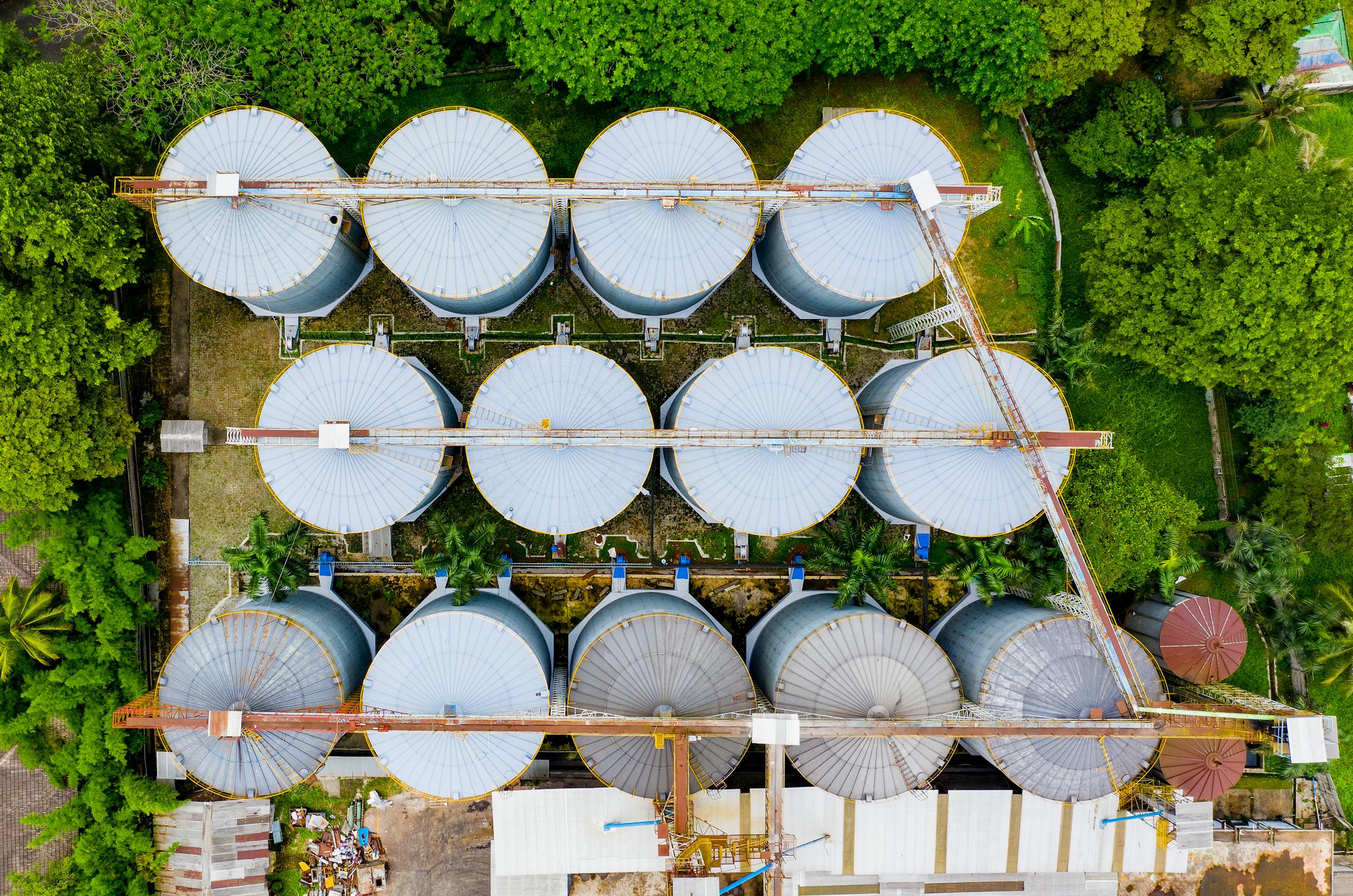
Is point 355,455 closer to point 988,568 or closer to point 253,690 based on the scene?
point 253,690

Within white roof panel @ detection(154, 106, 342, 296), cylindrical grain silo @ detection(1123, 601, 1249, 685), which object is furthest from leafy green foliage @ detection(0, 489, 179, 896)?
cylindrical grain silo @ detection(1123, 601, 1249, 685)

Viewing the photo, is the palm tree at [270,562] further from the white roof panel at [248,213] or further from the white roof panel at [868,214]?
the white roof panel at [868,214]

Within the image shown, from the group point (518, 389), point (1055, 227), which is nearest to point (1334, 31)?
point (1055, 227)

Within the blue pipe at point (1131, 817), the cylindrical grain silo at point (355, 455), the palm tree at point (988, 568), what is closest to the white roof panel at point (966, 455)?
the palm tree at point (988, 568)

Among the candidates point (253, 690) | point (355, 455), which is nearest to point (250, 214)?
point (355, 455)

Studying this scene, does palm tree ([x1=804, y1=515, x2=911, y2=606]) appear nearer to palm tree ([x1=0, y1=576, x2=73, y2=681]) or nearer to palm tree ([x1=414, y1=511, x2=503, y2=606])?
palm tree ([x1=414, y1=511, x2=503, y2=606])
